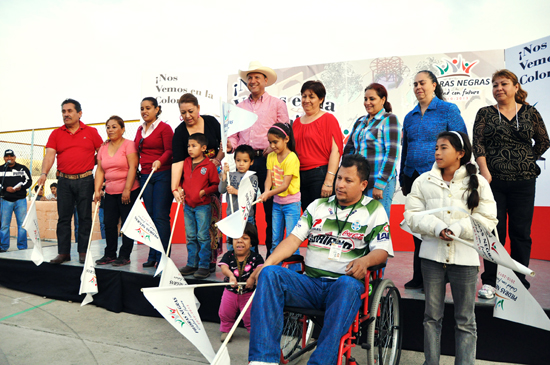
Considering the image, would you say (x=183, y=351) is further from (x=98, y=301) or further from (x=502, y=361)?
(x=502, y=361)

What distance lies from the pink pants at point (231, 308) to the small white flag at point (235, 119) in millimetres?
1058

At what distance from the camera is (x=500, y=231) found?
8.99ft

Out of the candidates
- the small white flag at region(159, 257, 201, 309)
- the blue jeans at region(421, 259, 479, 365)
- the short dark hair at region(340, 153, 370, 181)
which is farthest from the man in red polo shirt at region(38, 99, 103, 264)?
the blue jeans at region(421, 259, 479, 365)

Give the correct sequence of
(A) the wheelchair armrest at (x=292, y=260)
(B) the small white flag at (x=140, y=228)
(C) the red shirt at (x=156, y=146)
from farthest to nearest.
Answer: (C) the red shirt at (x=156, y=146) → (B) the small white flag at (x=140, y=228) → (A) the wheelchair armrest at (x=292, y=260)

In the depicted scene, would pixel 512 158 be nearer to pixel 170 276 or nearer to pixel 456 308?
pixel 456 308

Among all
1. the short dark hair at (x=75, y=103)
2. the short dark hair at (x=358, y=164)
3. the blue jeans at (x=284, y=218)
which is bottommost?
the blue jeans at (x=284, y=218)

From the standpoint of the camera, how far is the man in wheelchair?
180cm

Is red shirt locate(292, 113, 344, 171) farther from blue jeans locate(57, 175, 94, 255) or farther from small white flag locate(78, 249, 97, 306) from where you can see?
blue jeans locate(57, 175, 94, 255)

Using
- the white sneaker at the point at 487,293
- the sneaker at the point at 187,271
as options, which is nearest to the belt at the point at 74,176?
the sneaker at the point at 187,271

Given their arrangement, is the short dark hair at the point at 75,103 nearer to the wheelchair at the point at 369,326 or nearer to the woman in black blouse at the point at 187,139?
the woman in black blouse at the point at 187,139

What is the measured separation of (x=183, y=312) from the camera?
7.29ft

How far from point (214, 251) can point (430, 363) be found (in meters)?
2.03

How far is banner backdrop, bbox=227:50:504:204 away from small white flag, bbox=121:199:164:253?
360 cm

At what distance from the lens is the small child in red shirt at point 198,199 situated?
3.31 meters
